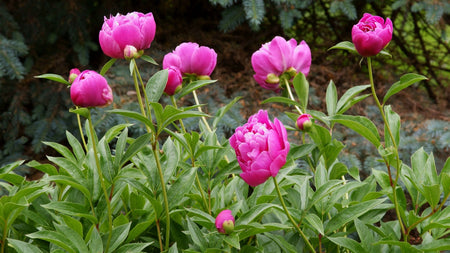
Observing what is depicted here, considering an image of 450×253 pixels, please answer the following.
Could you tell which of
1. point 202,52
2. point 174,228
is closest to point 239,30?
point 202,52

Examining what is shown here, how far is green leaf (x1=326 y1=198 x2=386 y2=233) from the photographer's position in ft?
2.27

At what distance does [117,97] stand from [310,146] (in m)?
1.20

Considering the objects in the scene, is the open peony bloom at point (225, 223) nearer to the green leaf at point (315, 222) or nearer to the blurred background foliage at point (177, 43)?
the green leaf at point (315, 222)

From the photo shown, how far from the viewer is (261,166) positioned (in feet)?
2.00

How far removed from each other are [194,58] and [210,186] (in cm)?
21

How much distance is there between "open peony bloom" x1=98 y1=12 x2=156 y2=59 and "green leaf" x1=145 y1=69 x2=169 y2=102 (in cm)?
5

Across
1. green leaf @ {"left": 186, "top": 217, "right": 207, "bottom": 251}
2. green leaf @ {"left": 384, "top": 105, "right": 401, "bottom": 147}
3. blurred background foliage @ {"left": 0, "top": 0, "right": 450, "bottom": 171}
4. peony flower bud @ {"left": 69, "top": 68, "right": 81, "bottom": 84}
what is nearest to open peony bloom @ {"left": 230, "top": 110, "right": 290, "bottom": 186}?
green leaf @ {"left": 186, "top": 217, "right": 207, "bottom": 251}

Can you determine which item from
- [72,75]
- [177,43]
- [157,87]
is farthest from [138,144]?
[177,43]

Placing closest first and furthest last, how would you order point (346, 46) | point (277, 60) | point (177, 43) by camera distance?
point (346, 46) < point (277, 60) < point (177, 43)

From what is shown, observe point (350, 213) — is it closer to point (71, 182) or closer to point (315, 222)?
point (315, 222)

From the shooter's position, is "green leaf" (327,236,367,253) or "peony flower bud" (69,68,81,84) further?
"peony flower bud" (69,68,81,84)

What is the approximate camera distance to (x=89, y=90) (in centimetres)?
63

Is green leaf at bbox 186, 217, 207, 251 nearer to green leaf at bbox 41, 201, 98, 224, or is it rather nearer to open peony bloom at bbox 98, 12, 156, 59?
green leaf at bbox 41, 201, 98, 224

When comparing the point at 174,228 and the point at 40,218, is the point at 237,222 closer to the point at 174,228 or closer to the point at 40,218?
the point at 174,228
